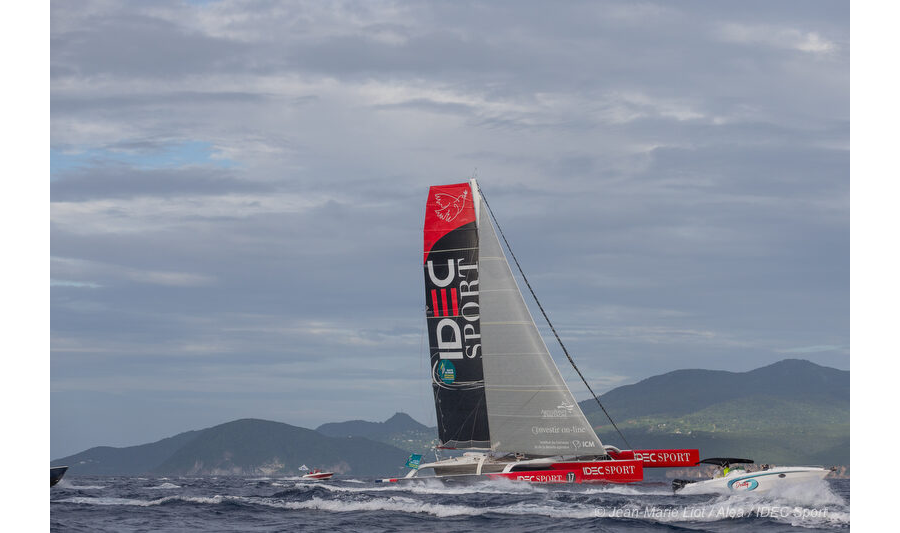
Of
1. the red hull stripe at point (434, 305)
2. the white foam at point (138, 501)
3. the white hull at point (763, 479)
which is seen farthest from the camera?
the red hull stripe at point (434, 305)

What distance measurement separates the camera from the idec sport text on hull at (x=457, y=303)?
60.2 metres

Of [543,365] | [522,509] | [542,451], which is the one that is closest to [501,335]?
[543,365]

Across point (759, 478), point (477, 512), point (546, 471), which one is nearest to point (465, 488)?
point (546, 471)

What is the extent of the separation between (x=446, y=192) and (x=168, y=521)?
28.8 m

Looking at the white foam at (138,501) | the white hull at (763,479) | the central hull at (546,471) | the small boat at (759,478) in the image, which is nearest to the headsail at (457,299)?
the central hull at (546,471)

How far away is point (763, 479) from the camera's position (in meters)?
46.5

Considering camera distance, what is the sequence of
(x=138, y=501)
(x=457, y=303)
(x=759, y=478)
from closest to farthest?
1. (x=759, y=478)
2. (x=138, y=501)
3. (x=457, y=303)

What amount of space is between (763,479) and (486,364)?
751 inches

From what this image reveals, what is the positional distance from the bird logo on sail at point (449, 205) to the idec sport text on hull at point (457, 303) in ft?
9.23

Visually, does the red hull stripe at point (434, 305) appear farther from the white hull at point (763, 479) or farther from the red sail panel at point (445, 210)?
the white hull at point (763, 479)

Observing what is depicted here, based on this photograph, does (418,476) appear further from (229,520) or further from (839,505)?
(839,505)

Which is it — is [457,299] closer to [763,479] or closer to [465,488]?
[465,488]
